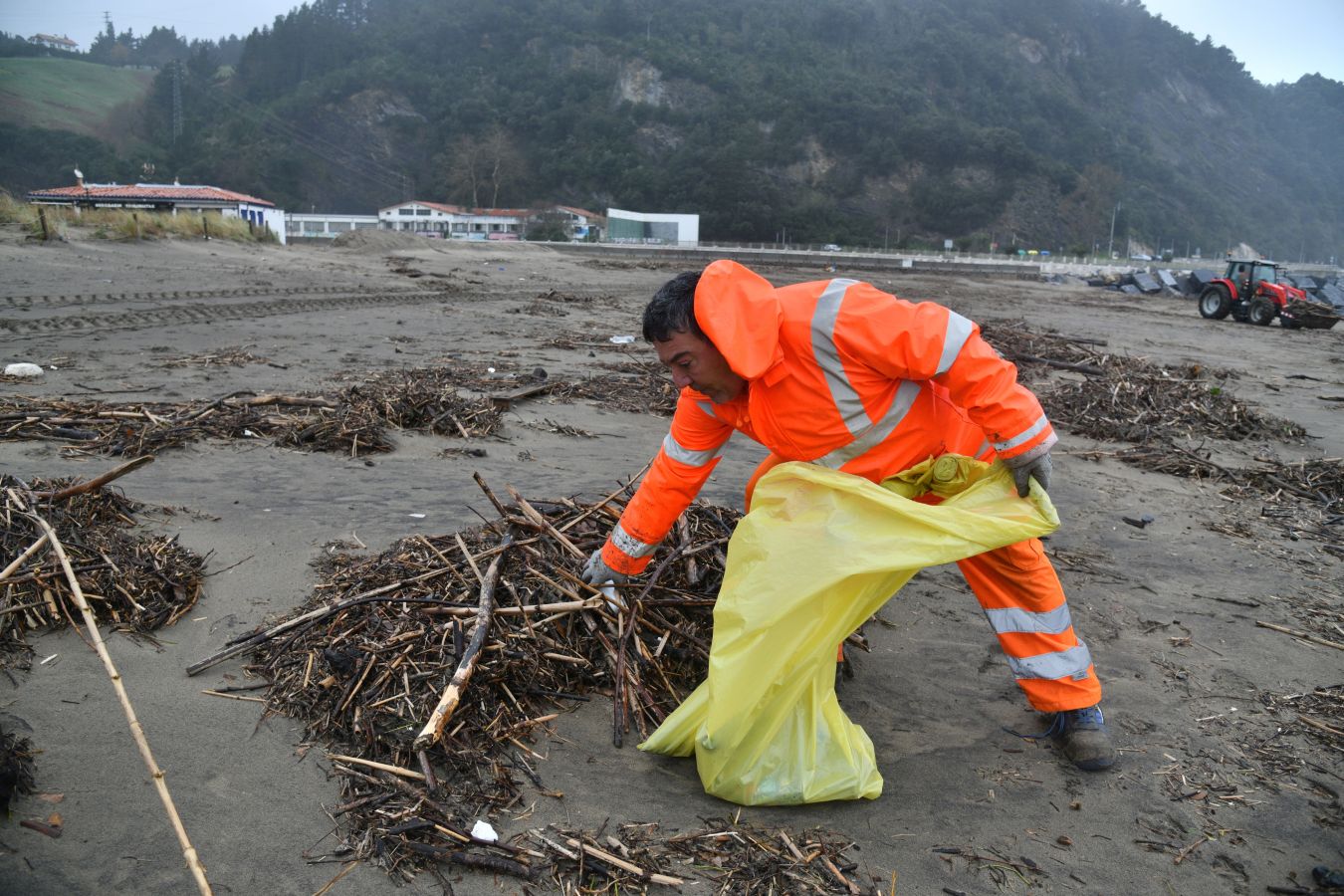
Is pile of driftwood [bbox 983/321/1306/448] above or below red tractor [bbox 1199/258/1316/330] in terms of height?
below

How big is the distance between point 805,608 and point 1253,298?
81.4ft

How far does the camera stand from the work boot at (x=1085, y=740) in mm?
2824

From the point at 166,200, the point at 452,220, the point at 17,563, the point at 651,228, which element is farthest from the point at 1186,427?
the point at 452,220

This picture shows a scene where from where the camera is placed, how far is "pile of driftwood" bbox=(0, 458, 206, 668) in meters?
3.06

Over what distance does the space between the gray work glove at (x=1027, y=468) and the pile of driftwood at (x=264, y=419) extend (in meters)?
4.21

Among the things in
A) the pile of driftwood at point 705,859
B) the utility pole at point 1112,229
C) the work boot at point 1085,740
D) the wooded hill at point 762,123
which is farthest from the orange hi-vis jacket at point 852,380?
the utility pole at point 1112,229

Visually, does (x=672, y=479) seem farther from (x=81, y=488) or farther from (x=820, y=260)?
(x=820, y=260)

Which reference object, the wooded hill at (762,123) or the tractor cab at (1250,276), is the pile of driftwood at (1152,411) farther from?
the wooded hill at (762,123)

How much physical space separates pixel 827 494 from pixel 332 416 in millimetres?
4419

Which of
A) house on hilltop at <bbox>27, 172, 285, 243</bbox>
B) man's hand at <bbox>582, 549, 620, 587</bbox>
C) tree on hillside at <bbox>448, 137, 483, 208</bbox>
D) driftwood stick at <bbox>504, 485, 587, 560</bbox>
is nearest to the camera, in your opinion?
man's hand at <bbox>582, 549, 620, 587</bbox>

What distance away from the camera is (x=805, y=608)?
2.39 meters

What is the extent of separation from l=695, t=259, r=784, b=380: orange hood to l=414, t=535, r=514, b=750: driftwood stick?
4.02 feet

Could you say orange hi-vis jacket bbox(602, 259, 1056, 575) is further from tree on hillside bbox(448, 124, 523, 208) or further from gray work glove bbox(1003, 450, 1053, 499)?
tree on hillside bbox(448, 124, 523, 208)

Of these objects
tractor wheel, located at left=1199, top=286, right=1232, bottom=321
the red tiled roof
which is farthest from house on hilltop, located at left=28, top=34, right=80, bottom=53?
tractor wheel, located at left=1199, top=286, right=1232, bottom=321
